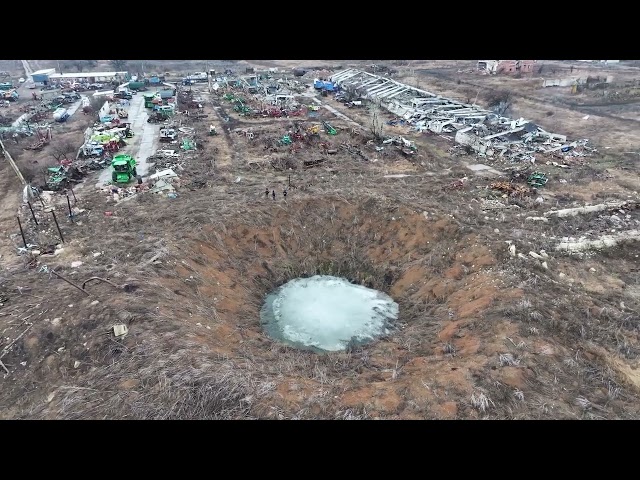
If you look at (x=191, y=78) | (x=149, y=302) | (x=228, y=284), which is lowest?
(x=228, y=284)

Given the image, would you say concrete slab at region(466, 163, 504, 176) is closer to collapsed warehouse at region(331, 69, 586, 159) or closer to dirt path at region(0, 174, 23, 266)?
collapsed warehouse at region(331, 69, 586, 159)

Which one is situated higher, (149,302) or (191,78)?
(191,78)

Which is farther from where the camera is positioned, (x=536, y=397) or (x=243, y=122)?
(x=243, y=122)

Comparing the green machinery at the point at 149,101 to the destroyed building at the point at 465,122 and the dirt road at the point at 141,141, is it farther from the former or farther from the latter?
the destroyed building at the point at 465,122

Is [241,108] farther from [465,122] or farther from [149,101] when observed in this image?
[465,122]

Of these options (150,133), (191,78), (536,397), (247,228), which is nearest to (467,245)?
(536,397)

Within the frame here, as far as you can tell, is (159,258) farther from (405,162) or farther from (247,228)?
(405,162)
